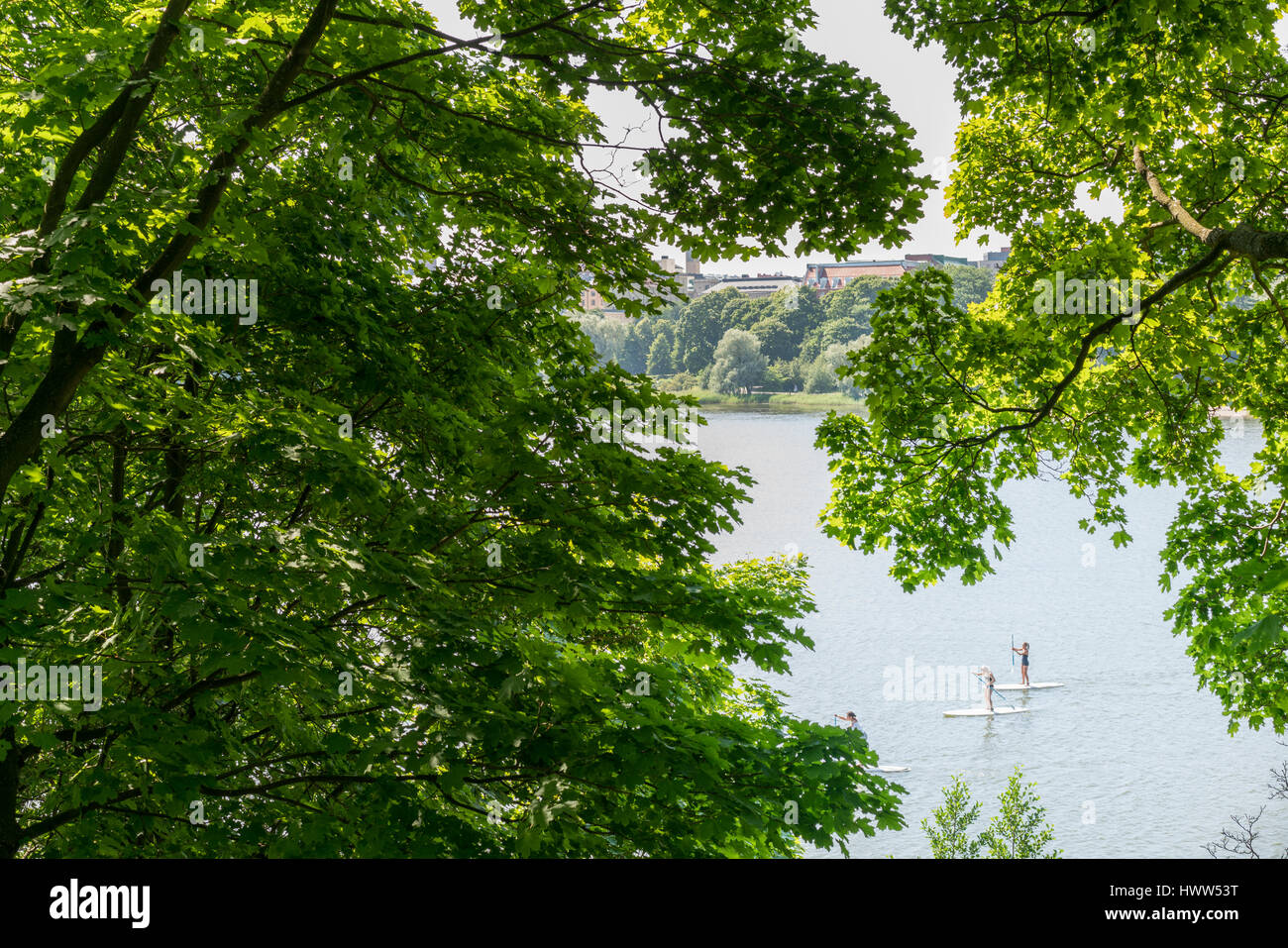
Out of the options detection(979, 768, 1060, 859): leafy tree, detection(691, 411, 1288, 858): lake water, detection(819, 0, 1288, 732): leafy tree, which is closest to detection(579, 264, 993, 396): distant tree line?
detection(691, 411, 1288, 858): lake water

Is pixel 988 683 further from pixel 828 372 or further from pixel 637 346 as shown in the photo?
pixel 637 346

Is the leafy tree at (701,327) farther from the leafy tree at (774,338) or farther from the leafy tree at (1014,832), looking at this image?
the leafy tree at (1014,832)

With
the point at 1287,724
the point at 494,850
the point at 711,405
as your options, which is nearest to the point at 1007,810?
the point at 1287,724

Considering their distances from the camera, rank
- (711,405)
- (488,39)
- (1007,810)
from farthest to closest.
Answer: (711,405), (1007,810), (488,39)

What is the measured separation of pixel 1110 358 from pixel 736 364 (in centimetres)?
4916

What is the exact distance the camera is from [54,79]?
4820mm

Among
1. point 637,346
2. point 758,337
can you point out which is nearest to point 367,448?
point 758,337

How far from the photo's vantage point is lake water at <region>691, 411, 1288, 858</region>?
31859 mm

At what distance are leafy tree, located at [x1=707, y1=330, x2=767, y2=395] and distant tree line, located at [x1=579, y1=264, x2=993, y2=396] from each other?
0.20ft

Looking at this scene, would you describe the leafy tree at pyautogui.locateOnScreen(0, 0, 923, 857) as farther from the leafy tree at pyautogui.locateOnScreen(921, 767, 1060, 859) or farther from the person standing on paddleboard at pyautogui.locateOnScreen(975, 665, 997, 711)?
the person standing on paddleboard at pyautogui.locateOnScreen(975, 665, 997, 711)

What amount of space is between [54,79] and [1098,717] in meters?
40.9

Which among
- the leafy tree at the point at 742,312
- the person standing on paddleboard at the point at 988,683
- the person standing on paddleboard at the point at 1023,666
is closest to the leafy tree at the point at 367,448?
the person standing on paddleboard at the point at 988,683

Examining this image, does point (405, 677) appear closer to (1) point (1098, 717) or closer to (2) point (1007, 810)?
(2) point (1007, 810)

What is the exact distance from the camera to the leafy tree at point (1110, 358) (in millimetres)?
11078
